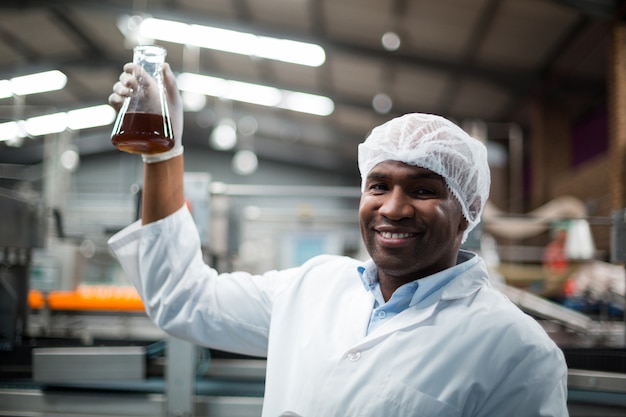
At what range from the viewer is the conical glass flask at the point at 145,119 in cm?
110

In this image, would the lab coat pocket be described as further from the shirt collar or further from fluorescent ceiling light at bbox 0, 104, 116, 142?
fluorescent ceiling light at bbox 0, 104, 116, 142

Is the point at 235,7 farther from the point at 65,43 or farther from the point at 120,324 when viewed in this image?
the point at 120,324

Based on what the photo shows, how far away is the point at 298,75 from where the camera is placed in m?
9.43

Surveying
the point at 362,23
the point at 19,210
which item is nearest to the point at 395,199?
the point at 19,210

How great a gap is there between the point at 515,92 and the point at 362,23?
102 inches

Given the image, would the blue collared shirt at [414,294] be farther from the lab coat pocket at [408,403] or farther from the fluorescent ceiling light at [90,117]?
the fluorescent ceiling light at [90,117]

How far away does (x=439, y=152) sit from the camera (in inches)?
43.4

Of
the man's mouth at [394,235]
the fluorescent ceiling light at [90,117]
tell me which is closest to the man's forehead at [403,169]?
the man's mouth at [394,235]

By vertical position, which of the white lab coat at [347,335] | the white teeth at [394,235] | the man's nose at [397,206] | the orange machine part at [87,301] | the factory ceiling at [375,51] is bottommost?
the orange machine part at [87,301]

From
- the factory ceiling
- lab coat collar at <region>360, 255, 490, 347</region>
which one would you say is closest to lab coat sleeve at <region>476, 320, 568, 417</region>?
lab coat collar at <region>360, 255, 490, 347</region>

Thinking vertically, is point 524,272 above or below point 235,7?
below

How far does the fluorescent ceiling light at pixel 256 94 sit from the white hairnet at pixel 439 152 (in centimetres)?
903

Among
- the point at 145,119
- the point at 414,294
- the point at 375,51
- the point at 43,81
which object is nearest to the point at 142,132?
the point at 145,119

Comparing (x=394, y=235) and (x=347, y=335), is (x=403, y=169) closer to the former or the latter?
(x=394, y=235)
